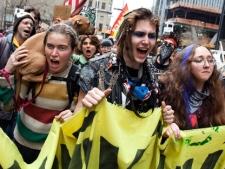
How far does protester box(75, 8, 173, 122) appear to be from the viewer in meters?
2.31

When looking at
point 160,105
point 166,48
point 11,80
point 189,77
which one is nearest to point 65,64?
point 11,80

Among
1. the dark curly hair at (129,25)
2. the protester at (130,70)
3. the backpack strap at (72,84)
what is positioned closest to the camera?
the protester at (130,70)

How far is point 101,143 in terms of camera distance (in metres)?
2.19

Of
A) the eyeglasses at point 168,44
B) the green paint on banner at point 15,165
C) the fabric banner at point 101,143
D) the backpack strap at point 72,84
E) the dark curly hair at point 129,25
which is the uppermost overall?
the dark curly hair at point 129,25

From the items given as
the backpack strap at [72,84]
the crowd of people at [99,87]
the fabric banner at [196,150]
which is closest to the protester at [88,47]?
the crowd of people at [99,87]

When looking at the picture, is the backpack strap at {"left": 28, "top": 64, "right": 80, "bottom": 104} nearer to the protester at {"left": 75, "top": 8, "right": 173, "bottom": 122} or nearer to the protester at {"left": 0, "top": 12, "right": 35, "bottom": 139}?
the protester at {"left": 75, "top": 8, "right": 173, "bottom": 122}

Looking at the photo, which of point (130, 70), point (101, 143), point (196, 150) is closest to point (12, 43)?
point (130, 70)

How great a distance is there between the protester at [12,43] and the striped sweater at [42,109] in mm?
797

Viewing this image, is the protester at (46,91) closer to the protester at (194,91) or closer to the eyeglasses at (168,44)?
the protester at (194,91)

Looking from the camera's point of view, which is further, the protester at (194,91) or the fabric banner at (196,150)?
the protester at (194,91)

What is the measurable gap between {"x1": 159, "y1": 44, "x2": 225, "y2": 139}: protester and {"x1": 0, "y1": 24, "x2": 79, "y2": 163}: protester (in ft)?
2.95

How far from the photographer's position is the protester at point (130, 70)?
2.31 meters

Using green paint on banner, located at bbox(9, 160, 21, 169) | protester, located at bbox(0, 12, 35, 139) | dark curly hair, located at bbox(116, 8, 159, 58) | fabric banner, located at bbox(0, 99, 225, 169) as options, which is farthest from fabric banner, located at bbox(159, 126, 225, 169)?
protester, located at bbox(0, 12, 35, 139)

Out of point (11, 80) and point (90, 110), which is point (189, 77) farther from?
point (11, 80)
